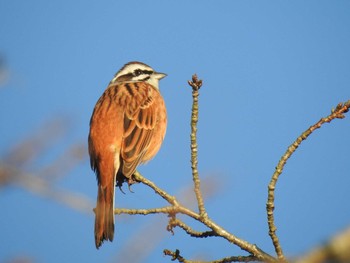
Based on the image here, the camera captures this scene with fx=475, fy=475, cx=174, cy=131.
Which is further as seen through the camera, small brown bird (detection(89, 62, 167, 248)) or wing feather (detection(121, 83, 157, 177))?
wing feather (detection(121, 83, 157, 177))

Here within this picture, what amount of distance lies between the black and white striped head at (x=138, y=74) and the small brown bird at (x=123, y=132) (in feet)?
1.24

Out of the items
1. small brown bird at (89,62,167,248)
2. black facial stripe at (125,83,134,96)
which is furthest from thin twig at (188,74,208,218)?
black facial stripe at (125,83,134,96)

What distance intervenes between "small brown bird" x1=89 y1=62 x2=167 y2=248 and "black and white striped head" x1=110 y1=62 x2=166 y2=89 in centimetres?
38

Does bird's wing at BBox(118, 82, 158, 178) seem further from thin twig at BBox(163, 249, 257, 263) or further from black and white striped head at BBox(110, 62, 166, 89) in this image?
thin twig at BBox(163, 249, 257, 263)

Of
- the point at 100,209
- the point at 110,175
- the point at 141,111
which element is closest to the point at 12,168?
the point at 100,209

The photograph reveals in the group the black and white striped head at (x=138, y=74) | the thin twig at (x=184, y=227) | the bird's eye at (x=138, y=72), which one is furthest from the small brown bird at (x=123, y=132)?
the thin twig at (x=184, y=227)

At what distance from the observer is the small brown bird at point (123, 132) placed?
19.5ft

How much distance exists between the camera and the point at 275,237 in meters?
3.00

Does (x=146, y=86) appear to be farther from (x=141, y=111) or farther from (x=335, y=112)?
(x=335, y=112)

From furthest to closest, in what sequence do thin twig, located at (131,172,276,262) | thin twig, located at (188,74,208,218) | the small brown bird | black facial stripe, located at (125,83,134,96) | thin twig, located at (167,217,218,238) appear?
black facial stripe, located at (125,83,134,96)
the small brown bird
thin twig, located at (167,217,218,238)
thin twig, located at (188,74,208,218)
thin twig, located at (131,172,276,262)

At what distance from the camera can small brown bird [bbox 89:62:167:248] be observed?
5938 millimetres

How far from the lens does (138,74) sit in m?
8.34

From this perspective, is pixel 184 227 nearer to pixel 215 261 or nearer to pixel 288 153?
pixel 215 261

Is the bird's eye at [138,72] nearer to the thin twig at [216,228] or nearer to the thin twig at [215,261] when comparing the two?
the thin twig at [216,228]
